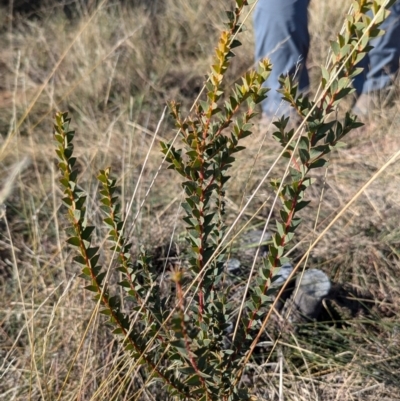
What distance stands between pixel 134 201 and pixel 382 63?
135 centimetres

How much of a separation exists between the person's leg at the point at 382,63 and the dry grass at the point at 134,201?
11.9 inches

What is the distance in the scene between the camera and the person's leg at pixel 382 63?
9.38ft

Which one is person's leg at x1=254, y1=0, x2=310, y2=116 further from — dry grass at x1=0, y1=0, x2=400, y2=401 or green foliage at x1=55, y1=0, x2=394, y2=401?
green foliage at x1=55, y1=0, x2=394, y2=401

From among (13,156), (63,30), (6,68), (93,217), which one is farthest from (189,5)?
(93,217)

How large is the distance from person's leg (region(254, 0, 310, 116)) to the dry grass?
30 cm

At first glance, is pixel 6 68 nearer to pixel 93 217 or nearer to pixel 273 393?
pixel 93 217

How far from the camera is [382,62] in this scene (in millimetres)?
2920

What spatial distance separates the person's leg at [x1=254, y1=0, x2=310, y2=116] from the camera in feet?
8.86

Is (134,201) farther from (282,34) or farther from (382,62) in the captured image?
(382,62)

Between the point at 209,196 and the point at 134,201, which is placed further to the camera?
the point at 134,201

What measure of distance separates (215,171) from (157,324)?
0.34 metres

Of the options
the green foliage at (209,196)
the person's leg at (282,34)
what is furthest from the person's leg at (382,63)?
the green foliage at (209,196)

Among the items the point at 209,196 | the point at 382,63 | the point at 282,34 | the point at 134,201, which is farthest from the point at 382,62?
the point at 209,196

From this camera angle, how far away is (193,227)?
1.21 m
